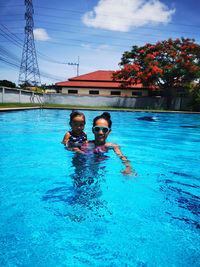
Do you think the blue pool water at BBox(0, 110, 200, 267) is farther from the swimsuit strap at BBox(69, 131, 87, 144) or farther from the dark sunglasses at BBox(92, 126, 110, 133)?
the dark sunglasses at BBox(92, 126, 110, 133)

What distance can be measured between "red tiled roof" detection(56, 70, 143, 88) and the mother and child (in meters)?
27.2

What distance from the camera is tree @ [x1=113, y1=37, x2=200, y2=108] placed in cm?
2425

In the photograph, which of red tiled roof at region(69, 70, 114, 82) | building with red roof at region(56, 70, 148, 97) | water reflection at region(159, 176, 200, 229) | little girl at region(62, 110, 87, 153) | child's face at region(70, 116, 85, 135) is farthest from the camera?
red tiled roof at region(69, 70, 114, 82)

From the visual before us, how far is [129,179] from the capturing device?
148 inches

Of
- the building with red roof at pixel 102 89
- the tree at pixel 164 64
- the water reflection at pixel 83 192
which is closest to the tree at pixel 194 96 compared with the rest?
the tree at pixel 164 64

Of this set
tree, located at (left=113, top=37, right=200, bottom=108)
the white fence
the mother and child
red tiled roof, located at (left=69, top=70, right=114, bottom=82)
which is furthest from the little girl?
red tiled roof, located at (left=69, top=70, right=114, bottom=82)

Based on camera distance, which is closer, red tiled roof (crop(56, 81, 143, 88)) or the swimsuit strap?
the swimsuit strap

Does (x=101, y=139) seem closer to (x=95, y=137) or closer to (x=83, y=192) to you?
(x=95, y=137)

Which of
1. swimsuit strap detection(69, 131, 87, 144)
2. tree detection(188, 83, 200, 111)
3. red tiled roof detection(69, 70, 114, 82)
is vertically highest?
red tiled roof detection(69, 70, 114, 82)

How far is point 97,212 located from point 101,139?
4.69 ft

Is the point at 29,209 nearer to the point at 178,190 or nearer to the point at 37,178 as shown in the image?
the point at 37,178

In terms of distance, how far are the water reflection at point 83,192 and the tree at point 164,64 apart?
72.7 ft

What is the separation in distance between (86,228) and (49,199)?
3.05 ft

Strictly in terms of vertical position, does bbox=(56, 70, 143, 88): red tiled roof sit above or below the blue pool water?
above
